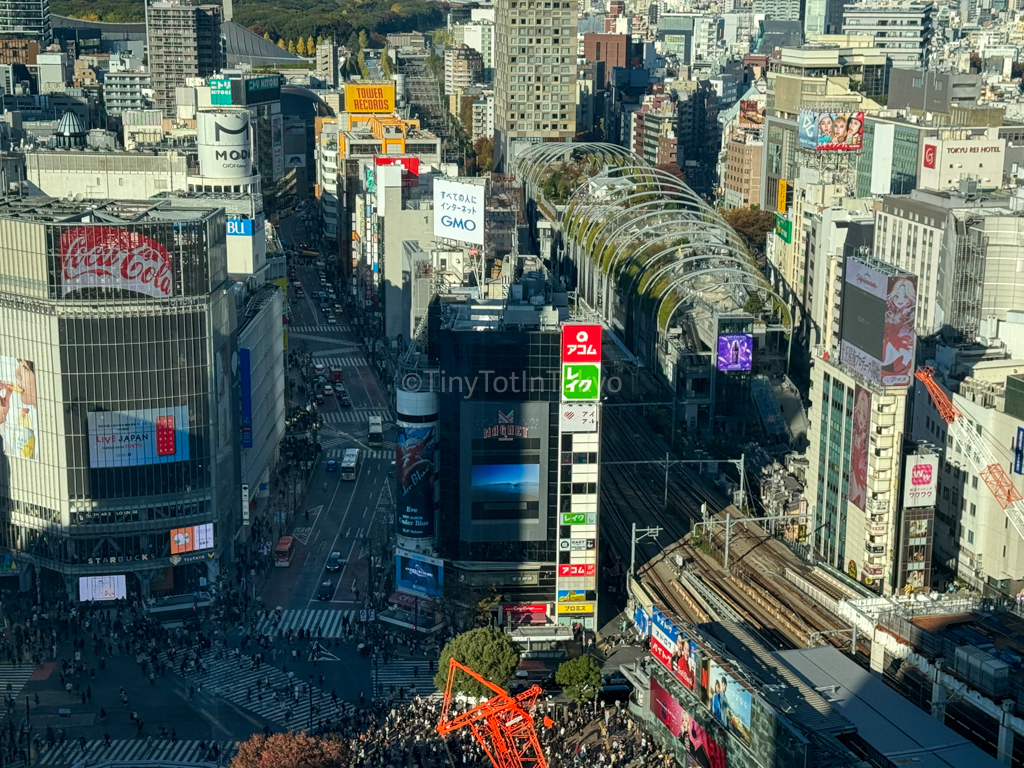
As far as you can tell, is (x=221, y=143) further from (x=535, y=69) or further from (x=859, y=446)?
(x=535, y=69)

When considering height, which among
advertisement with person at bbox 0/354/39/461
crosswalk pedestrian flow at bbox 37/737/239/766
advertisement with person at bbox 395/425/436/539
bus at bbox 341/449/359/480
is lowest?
crosswalk pedestrian flow at bbox 37/737/239/766

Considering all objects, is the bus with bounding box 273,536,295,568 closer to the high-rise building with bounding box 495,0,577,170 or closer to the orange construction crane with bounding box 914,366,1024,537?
the orange construction crane with bounding box 914,366,1024,537

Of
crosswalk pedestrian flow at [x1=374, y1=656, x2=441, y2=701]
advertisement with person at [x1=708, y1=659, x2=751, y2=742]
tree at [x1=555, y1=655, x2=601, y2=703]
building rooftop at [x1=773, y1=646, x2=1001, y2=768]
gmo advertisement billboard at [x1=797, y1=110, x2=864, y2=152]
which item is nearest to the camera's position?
building rooftop at [x1=773, y1=646, x2=1001, y2=768]

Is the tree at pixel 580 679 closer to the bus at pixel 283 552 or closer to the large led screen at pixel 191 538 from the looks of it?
the large led screen at pixel 191 538

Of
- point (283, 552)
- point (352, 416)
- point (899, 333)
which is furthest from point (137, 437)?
point (352, 416)

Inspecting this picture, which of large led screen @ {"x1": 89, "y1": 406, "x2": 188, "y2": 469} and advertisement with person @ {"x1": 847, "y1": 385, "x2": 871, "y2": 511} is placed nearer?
large led screen @ {"x1": 89, "y1": 406, "x2": 188, "y2": 469}

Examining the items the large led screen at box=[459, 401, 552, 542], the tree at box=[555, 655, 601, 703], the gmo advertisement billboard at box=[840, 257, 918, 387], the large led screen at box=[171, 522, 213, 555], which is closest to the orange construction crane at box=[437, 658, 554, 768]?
the tree at box=[555, 655, 601, 703]

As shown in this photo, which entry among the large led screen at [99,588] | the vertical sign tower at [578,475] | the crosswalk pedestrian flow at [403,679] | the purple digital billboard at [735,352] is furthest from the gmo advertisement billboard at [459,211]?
the crosswalk pedestrian flow at [403,679]

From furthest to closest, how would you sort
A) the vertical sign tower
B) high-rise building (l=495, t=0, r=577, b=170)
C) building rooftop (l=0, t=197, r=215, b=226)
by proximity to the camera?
1. high-rise building (l=495, t=0, r=577, b=170)
2. building rooftop (l=0, t=197, r=215, b=226)
3. the vertical sign tower
